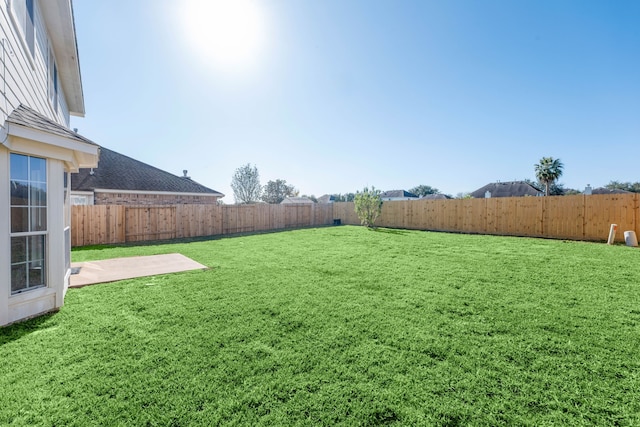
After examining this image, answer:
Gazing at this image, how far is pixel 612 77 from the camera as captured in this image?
10.8 m

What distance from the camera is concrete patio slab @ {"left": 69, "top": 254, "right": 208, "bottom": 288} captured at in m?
4.99

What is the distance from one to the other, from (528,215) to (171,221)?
1595cm

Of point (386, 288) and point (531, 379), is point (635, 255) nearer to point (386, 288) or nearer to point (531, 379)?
point (386, 288)

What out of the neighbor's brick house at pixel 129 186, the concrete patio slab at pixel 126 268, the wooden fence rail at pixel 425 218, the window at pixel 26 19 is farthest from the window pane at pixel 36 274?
the neighbor's brick house at pixel 129 186

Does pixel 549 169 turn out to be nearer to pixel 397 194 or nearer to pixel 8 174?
pixel 397 194

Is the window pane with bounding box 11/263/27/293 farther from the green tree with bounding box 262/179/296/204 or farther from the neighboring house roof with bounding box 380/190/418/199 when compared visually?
the neighboring house roof with bounding box 380/190/418/199

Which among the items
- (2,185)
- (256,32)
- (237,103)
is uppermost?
(256,32)

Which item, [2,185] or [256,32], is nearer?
[2,185]

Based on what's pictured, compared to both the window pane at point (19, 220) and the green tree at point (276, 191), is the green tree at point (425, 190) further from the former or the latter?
the window pane at point (19, 220)

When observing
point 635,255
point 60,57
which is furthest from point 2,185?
point 635,255

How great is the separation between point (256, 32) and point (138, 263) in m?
7.92

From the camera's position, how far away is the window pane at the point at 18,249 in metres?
2.98

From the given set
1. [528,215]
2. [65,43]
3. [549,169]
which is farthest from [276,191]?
[65,43]

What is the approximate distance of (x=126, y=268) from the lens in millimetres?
5902
